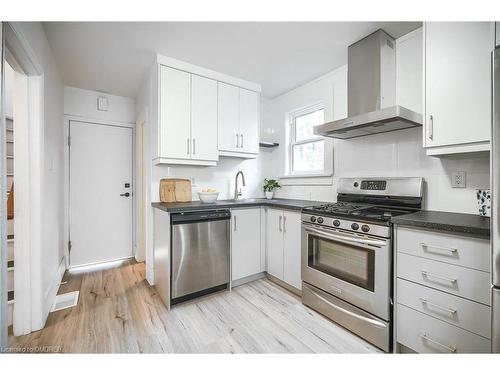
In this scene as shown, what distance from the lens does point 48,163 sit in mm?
2146

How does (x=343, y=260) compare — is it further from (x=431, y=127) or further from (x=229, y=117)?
(x=229, y=117)

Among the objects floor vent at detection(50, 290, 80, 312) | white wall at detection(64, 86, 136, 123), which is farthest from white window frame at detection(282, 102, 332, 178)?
floor vent at detection(50, 290, 80, 312)

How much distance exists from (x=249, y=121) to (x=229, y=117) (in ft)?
1.01

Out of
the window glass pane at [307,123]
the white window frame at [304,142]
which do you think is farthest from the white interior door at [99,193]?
the window glass pane at [307,123]

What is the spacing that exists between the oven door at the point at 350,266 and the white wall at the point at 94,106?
10.0 ft

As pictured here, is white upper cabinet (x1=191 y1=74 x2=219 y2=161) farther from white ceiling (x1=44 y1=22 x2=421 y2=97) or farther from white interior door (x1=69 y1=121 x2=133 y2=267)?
white interior door (x1=69 y1=121 x2=133 y2=267)

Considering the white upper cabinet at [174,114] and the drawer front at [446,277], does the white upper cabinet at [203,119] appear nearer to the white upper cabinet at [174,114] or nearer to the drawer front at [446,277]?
the white upper cabinet at [174,114]

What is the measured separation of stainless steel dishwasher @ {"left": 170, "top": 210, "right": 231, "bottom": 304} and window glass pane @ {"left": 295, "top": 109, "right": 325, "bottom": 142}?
1.56 metres

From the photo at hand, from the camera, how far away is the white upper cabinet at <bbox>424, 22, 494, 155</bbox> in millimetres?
1389

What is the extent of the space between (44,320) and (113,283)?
0.80 m

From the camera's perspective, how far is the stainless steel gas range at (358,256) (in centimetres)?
159

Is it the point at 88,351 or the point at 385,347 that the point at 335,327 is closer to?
the point at 385,347

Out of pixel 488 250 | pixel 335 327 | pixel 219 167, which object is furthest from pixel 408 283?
pixel 219 167

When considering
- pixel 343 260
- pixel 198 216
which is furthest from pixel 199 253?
pixel 343 260
